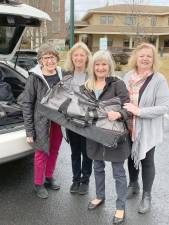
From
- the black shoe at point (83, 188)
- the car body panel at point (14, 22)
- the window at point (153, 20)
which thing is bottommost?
the black shoe at point (83, 188)

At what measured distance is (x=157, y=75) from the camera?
385cm

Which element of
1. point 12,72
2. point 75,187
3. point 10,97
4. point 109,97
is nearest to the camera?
point 109,97

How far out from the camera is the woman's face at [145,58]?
3818 millimetres

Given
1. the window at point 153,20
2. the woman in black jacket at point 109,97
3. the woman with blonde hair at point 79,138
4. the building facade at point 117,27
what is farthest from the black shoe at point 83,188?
the window at point 153,20

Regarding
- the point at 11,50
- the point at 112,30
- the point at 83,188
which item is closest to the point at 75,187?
the point at 83,188

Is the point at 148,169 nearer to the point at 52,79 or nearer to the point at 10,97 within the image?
the point at 52,79

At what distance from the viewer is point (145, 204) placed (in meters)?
4.09

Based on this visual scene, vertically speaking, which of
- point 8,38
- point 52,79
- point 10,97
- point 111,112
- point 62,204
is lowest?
point 62,204

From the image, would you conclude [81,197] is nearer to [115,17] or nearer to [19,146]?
[19,146]

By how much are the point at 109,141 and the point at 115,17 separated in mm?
53148

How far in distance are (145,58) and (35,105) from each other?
1157mm

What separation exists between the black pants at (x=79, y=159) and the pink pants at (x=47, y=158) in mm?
175

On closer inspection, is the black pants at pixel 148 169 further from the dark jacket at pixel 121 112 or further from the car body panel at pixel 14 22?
the car body panel at pixel 14 22

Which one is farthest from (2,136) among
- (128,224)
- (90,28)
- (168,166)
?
(90,28)
